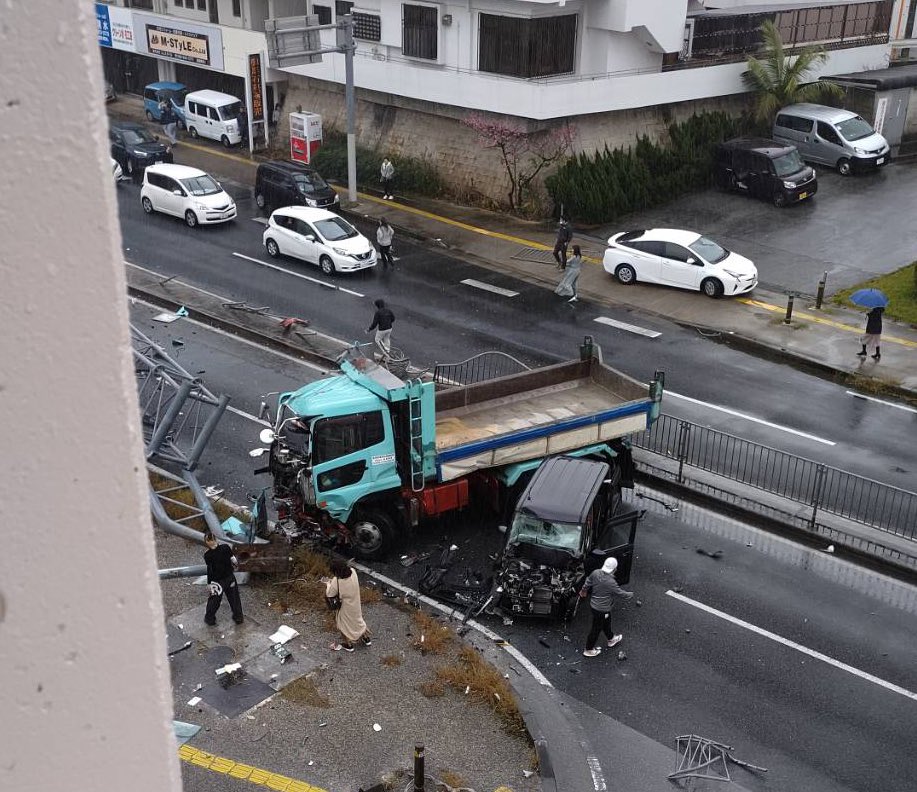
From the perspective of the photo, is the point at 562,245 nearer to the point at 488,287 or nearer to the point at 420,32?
the point at 488,287

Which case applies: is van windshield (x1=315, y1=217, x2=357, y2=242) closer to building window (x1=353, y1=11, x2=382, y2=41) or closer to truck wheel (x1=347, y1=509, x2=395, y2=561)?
building window (x1=353, y1=11, x2=382, y2=41)

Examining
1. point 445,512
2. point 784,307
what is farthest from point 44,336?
point 784,307

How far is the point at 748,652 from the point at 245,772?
22.2ft

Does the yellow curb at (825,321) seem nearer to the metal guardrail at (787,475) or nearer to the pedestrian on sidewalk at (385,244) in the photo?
the metal guardrail at (787,475)

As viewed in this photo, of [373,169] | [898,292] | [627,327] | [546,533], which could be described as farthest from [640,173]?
[546,533]

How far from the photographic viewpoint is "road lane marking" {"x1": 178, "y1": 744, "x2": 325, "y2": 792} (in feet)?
38.1

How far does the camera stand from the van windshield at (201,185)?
32594mm

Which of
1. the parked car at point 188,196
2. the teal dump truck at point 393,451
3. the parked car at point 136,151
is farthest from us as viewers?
the parked car at point 136,151

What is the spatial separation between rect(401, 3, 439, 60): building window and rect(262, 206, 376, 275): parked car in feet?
27.9

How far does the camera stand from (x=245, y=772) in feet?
38.7

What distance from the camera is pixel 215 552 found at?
1403cm

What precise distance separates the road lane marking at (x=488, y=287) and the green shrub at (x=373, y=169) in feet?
26.6

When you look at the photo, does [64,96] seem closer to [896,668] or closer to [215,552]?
[215,552]

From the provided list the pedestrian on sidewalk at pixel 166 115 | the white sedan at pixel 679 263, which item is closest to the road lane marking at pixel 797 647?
the white sedan at pixel 679 263
